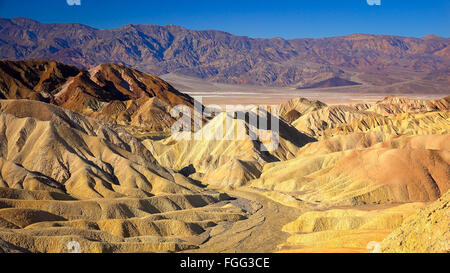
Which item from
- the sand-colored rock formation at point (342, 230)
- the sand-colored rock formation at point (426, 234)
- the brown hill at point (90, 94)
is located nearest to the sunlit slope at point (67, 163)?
the sand-colored rock formation at point (342, 230)

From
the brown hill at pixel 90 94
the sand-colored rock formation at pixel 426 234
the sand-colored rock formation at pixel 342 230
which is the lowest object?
the sand-colored rock formation at pixel 342 230

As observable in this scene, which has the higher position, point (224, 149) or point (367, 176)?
point (224, 149)

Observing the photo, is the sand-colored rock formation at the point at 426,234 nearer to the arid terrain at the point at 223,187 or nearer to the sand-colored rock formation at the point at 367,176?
the arid terrain at the point at 223,187

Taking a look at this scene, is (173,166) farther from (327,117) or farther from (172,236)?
(327,117)

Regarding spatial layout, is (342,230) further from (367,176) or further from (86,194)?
(86,194)

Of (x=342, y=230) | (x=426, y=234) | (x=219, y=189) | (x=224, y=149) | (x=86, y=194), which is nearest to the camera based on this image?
(x=426, y=234)

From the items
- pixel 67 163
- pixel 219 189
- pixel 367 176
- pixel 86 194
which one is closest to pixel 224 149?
pixel 219 189

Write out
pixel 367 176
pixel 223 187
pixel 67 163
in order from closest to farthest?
pixel 67 163 → pixel 367 176 → pixel 223 187

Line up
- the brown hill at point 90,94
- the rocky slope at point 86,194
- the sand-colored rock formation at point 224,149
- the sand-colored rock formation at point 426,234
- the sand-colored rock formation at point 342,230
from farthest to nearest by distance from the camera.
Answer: the brown hill at point 90,94 < the sand-colored rock formation at point 224,149 < the rocky slope at point 86,194 < the sand-colored rock formation at point 342,230 < the sand-colored rock formation at point 426,234

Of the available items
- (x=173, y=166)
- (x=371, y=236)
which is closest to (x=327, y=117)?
(x=173, y=166)
